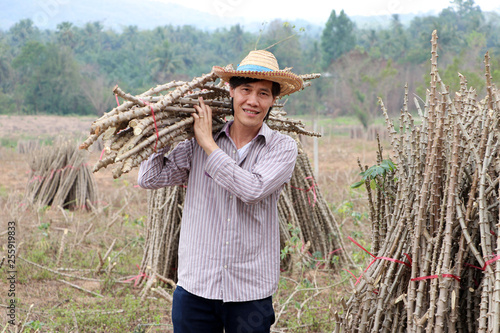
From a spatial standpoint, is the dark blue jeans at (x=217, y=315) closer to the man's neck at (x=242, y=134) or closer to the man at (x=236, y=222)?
the man at (x=236, y=222)

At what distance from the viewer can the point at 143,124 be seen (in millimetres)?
1734

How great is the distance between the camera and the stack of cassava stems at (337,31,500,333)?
→ 179 cm

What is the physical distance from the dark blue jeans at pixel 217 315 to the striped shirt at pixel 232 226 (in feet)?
0.15

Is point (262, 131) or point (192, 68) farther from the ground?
point (192, 68)

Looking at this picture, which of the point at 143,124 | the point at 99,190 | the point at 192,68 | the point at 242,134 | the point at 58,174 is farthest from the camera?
the point at 192,68

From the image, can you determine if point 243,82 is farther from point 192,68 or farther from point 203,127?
point 192,68

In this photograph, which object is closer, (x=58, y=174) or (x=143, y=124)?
(x=143, y=124)

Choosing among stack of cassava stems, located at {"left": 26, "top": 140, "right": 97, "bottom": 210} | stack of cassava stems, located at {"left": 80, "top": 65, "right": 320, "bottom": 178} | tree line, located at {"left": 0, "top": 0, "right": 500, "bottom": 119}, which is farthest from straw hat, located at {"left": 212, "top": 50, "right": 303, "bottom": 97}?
tree line, located at {"left": 0, "top": 0, "right": 500, "bottom": 119}

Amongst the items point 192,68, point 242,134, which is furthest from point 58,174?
point 192,68

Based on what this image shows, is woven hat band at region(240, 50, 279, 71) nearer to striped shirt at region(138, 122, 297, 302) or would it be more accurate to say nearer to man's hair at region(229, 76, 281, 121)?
man's hair at region(229, 76, 281, 121)

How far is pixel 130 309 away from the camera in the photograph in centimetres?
367

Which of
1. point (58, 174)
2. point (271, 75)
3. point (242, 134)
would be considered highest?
point (271, 75)

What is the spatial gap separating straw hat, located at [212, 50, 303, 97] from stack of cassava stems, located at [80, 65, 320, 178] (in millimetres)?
138

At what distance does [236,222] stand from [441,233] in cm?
80
